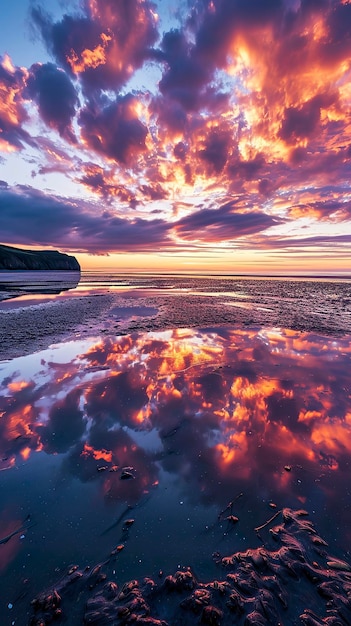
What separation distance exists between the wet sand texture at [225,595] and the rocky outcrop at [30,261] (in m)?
147

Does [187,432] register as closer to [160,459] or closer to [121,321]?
[160,459]

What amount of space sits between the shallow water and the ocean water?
0.07 ft

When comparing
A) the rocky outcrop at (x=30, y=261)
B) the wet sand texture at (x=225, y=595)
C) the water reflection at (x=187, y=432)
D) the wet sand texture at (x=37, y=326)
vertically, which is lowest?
the wet sand texture at (x=37, y=326)

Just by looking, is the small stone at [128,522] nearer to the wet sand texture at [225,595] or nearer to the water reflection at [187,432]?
the water reflection at [187,432]

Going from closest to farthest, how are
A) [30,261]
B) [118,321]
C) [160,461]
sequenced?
[160,461]
[118,321]
[30,261]

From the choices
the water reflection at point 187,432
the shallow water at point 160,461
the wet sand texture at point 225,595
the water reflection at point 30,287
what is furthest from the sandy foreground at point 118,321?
the water reflection at point 30,287

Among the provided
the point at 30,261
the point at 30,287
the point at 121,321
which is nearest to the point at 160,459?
the point at 121,321

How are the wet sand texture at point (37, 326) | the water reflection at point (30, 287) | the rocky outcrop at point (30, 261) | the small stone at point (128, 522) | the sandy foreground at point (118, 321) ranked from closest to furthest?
the small stone at point (128, 522)
the wet sand texture at point (37, 326)
the sandy foreground at point (118, 321)
the water reflection at point (30, 287)
the rocky outcrop at point (30, 261)

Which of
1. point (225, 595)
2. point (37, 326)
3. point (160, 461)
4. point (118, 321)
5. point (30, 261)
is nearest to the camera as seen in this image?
point (225, 595)

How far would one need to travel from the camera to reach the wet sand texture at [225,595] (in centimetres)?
250

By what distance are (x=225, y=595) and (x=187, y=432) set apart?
2943mm

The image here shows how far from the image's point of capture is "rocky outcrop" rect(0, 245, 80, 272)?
125081 millimetres

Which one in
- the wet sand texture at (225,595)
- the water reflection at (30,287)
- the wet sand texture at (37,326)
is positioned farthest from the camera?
the water reflection at (30,287)

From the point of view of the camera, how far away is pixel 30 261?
146 metres
